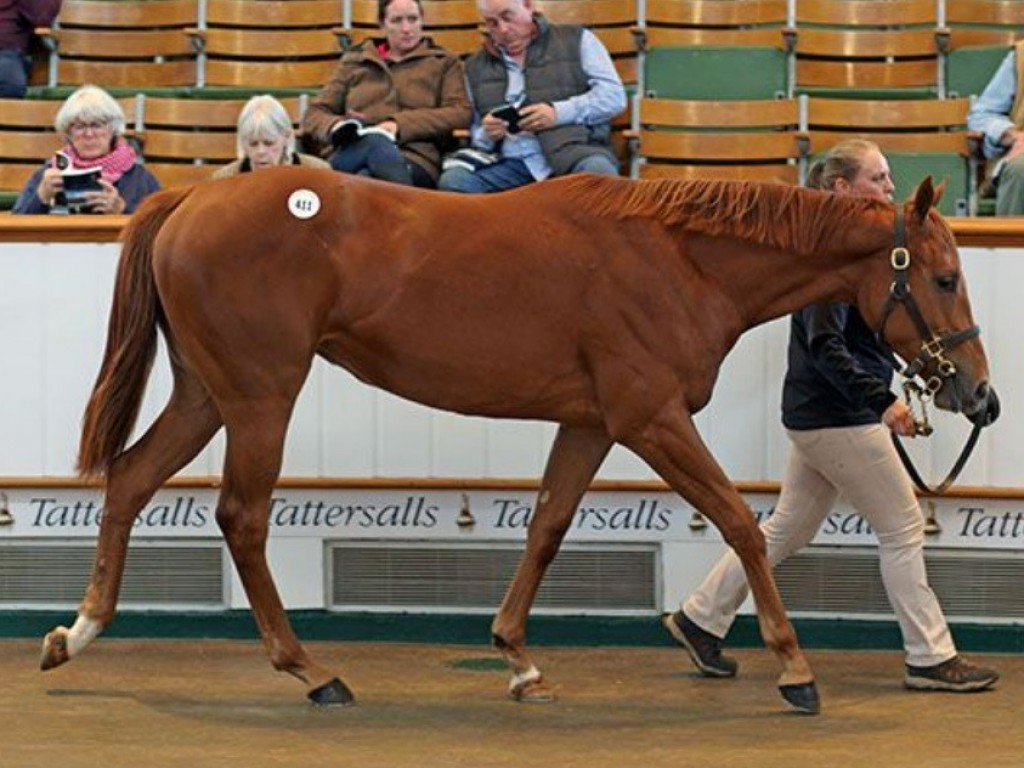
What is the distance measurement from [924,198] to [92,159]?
3.61 meters

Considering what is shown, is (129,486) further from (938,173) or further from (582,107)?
(938,173)

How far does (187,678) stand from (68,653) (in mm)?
433

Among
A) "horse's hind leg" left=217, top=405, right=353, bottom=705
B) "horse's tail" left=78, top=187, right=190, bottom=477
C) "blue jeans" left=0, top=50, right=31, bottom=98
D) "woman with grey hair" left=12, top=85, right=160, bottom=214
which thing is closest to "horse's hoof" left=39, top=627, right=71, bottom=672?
"horse's tail" left=78, top=187, right=190, bottom=477

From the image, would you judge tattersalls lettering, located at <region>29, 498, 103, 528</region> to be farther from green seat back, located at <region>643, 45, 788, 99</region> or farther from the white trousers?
green seat back, located at <region>643, 45, 788, 99</region>

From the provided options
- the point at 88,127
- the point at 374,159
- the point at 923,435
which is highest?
the point at 88,127

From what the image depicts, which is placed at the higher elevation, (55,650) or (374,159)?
(374,159)

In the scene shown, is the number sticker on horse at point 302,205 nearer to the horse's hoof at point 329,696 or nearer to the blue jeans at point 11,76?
the horse's hoof at point 329,696

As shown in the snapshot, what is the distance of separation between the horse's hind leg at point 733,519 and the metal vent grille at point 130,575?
2.01 meters

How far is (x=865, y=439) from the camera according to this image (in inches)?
281

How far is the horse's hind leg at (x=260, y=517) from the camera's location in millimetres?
6875

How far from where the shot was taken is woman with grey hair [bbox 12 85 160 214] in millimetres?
8758

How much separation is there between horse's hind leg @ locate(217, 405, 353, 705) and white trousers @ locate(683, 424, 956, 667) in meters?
1.44

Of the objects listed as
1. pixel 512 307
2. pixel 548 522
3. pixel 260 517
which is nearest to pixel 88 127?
pixel 260 517

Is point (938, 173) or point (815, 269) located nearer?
point (815, 269)
